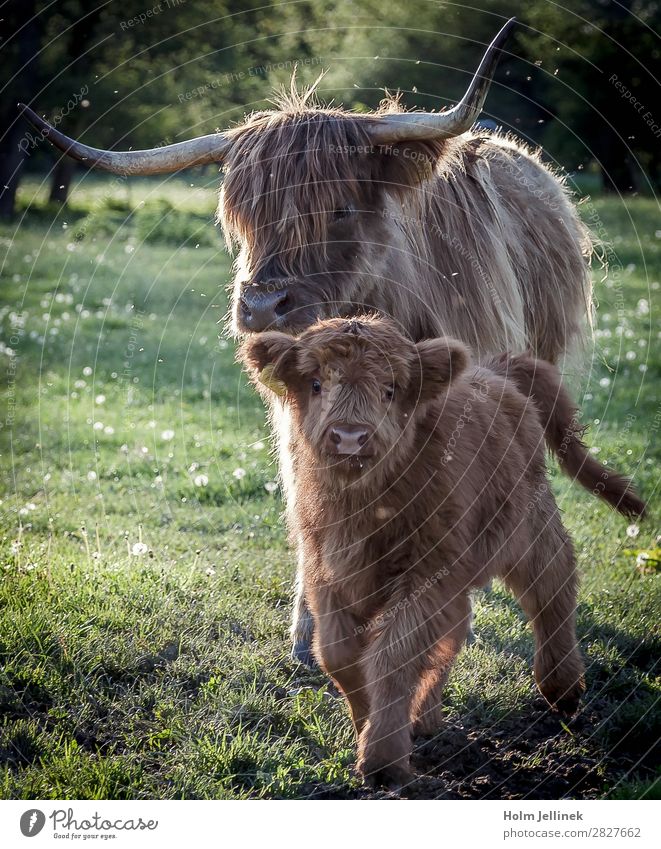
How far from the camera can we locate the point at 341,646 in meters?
4.23

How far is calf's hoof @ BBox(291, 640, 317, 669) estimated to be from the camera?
18.1 feet

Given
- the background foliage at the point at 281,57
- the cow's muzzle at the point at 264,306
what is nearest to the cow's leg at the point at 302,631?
the cow's muzzle at the point at 264,306

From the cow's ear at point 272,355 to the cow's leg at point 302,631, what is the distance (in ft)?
5.18

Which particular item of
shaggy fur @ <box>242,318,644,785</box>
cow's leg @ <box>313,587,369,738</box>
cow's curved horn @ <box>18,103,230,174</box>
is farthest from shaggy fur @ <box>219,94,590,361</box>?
cow's leg @ <box>313,587,369,738</box>

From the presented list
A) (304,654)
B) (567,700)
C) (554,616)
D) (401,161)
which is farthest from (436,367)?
(304,654)

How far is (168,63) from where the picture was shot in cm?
2394

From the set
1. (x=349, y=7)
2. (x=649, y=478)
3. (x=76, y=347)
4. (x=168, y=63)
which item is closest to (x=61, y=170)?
(x=168, y=63)

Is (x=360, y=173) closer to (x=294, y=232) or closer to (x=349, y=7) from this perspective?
(x=294, y=232)

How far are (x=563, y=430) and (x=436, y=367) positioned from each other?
4.70ft

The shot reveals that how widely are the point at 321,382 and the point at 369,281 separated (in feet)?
3.97

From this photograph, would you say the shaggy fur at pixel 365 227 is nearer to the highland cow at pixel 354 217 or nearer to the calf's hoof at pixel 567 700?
the highland cow at pixel 354 217

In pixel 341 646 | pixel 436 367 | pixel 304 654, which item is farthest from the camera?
pixel 304 654

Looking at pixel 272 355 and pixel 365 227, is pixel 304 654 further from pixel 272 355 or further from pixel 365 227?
pixel 365 227

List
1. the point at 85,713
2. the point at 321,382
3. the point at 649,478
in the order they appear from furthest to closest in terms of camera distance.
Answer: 1. the point at 649,478
2. the point at 85,713
3. the point at 321,382
